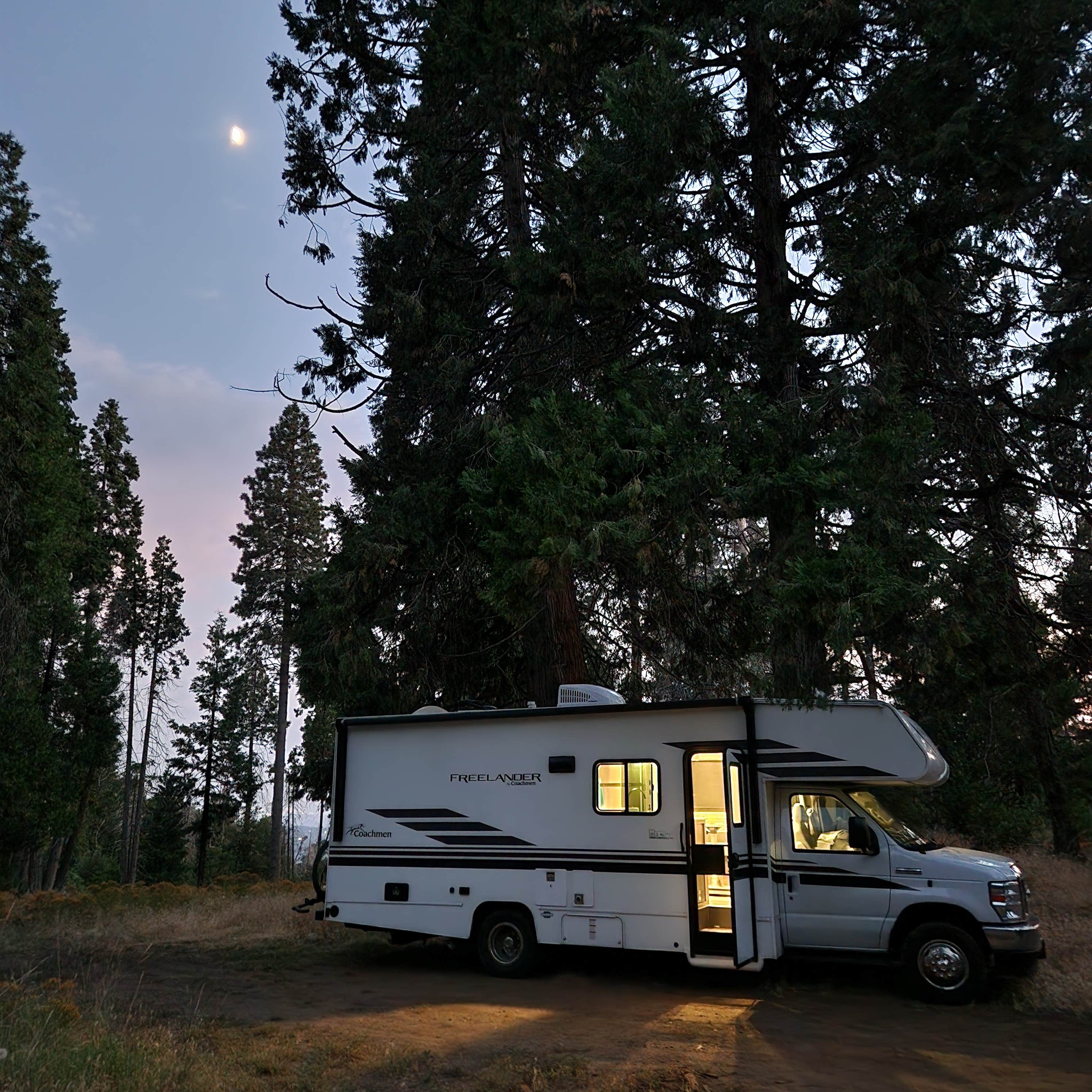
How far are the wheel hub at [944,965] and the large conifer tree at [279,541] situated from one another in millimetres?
29516

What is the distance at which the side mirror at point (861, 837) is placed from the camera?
10086 millimetres

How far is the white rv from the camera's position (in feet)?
32.1

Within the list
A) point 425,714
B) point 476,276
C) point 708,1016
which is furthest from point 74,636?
point 708,1016

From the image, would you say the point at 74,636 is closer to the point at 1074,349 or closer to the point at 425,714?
the point at 425,714

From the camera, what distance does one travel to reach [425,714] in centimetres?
1207

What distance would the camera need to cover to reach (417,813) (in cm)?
1189

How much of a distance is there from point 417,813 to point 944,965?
6.15 metres

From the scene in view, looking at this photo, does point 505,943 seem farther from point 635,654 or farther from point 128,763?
point 128,763

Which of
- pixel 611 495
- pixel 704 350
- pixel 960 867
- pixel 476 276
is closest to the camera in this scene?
pixel 960 867

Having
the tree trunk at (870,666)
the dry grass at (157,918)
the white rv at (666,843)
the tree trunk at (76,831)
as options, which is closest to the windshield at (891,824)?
the white rv at (666,843)

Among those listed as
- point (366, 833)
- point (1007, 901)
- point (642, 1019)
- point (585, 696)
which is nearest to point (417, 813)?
point (366, 833)

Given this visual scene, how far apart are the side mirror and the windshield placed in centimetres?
14

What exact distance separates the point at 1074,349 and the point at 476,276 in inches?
396

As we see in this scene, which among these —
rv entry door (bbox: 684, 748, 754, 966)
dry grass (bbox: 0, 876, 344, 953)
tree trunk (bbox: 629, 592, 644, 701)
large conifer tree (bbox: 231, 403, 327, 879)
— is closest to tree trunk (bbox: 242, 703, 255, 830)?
large conifer tree (bbox: 231, 403, 327, 879)
